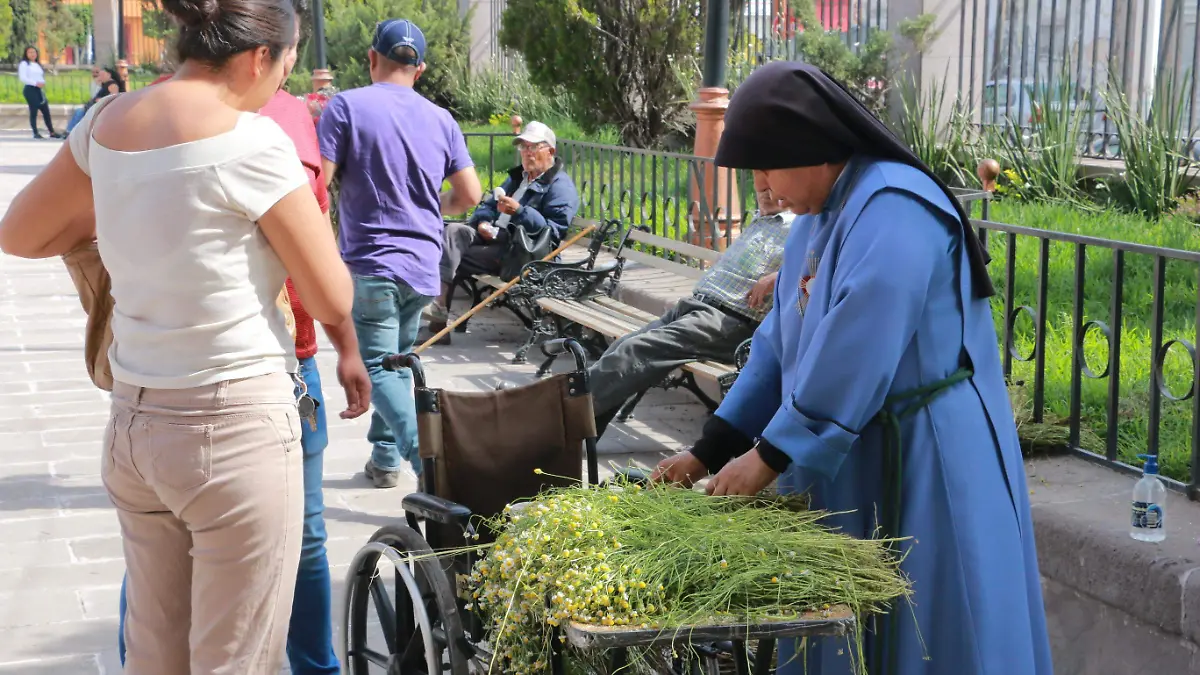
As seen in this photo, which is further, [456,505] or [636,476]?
[456,505]

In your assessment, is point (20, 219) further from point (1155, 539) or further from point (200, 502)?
point (1155, 539)

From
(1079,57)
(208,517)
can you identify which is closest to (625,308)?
(1079,57)

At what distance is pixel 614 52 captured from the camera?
13039mm

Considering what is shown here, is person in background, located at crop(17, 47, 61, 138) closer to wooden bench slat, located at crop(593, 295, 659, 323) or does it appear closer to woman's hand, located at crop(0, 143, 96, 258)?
wooden bench slat, located at crop(593, 295, 659, 323)

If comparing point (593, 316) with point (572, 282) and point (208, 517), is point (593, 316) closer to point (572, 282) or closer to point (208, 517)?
point (572, 282)

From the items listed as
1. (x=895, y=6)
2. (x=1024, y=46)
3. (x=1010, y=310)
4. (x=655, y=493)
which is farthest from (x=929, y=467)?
(x=895, y=6)

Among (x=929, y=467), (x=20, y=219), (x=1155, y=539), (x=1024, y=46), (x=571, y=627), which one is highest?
(x=1024, y=46)

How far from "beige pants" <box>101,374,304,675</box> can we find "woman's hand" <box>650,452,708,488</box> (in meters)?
0.77

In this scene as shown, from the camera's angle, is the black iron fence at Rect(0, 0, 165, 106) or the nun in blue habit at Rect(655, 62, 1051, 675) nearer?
the nun in blue habit at Rect(655, 62, 1051, 675)

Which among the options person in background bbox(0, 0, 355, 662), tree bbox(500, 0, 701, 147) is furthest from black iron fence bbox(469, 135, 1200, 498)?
tree bbox(500, 0, 701, 147)

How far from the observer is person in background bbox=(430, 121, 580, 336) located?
9.27 meters

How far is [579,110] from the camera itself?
1362cm

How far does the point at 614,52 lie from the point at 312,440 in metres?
10.1

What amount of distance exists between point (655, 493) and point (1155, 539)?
1694 mm
